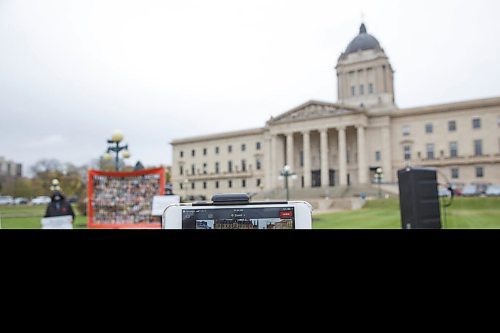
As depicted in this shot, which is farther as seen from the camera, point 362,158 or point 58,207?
point 362,158

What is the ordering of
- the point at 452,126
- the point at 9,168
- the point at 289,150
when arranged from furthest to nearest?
the point at 289,150 < the point at 452,126 < the point at 9,168

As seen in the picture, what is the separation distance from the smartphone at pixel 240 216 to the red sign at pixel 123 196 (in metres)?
5.15

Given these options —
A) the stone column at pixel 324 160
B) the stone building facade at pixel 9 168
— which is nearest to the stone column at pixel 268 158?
the stone column at pixel 324 160

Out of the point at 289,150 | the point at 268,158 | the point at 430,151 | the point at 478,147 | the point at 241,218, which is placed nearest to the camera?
the point at 241,218

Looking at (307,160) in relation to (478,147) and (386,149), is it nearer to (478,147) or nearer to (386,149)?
(386,149)

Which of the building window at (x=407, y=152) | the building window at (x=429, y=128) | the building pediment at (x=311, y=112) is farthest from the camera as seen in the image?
the building window at (x=407, y=152)

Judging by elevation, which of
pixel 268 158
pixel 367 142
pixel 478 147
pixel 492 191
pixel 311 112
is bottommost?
pixel 492 191

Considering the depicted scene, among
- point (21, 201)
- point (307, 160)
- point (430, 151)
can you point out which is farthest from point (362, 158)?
point (21, 201)

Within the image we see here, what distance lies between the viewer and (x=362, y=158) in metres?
40.9

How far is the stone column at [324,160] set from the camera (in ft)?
133

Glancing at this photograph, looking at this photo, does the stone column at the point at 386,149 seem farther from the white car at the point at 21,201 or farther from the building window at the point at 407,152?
the white car at the point at 21,201

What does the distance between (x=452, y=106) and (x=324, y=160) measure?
14.5 m
